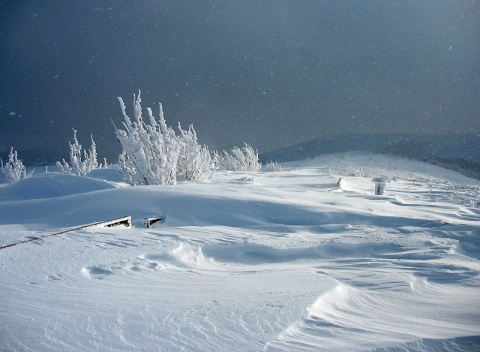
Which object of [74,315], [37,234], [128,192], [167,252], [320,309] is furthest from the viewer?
[128,192]

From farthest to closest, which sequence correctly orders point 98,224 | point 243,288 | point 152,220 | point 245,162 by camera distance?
point 245,162
point 152,220
point 98,224
point 243,288

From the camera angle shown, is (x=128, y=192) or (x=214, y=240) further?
(x=128, y=192)

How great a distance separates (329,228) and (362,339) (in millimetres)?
2511

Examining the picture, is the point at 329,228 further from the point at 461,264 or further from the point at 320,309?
the point at 320,309

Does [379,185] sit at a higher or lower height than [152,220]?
higher

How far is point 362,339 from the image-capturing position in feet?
3.89

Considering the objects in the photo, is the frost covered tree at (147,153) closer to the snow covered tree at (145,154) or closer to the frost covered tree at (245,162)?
the snow covered tree at (145,154)

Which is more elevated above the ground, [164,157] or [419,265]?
[164,157]

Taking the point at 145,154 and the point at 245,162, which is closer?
the point at 145,154

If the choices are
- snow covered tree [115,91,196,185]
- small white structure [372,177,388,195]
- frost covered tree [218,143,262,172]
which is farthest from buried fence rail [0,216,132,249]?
frost covered tree [218,143,262,172]

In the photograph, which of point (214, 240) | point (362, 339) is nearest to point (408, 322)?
point (362, 339)

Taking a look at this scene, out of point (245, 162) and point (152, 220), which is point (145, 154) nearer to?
point (152, 220)

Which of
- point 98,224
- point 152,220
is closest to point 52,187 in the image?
point 152,220

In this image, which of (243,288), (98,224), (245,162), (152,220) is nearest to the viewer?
(243,288)
